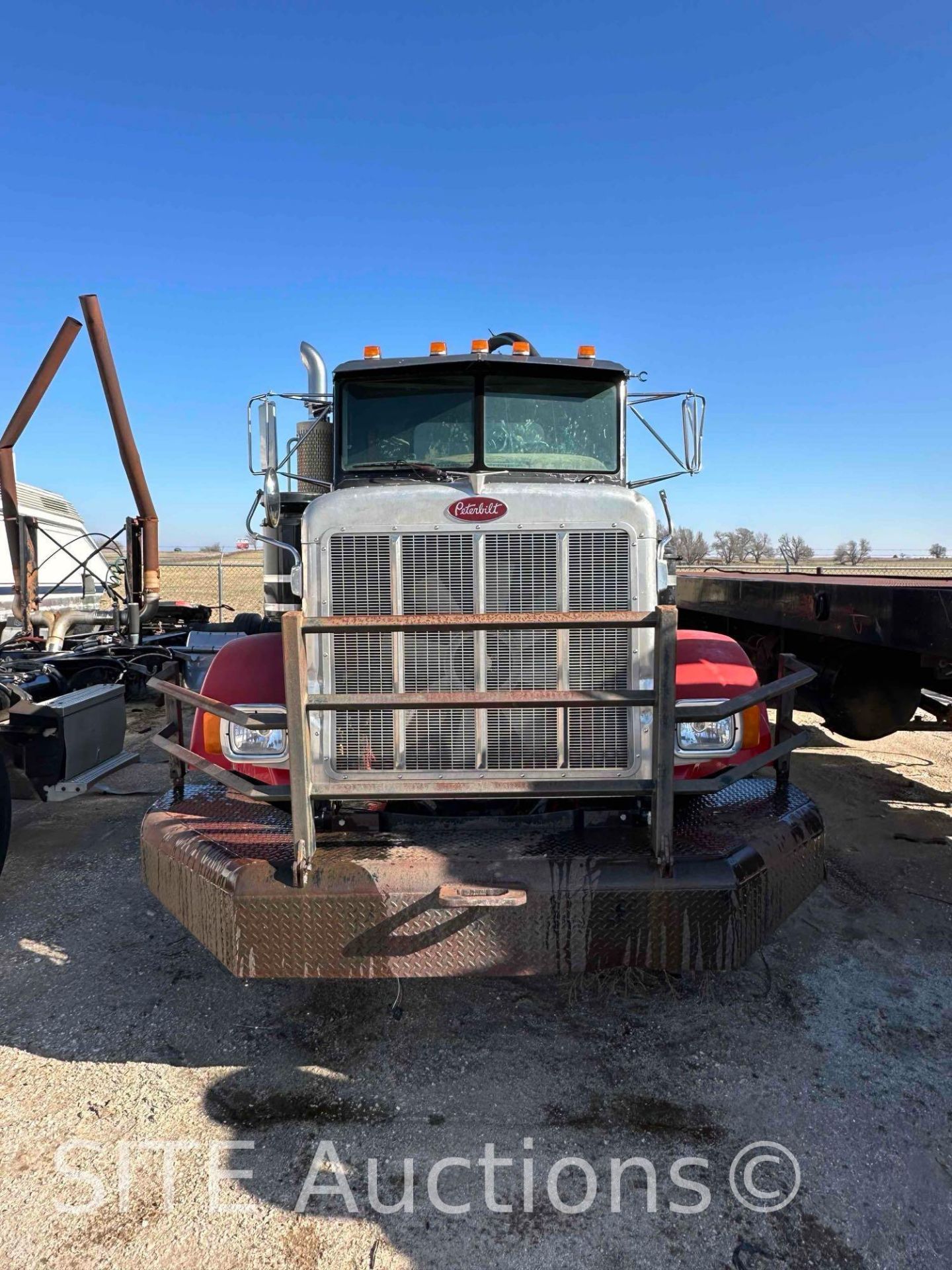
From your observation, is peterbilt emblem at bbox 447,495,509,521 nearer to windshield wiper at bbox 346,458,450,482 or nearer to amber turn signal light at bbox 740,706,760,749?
windshield wiper at bbox 346,458,450,482

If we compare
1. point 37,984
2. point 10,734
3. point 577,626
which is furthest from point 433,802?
point 10,734

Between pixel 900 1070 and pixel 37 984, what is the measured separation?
Answer: 355 cm

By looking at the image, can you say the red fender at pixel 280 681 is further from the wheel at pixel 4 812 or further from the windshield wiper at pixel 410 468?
the wheel at pixel 4 812

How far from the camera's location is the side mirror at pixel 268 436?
433 centimetres

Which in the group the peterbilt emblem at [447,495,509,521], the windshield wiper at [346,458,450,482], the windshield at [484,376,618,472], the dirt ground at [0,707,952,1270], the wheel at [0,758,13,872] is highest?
the windshield at [484,376,618,472]

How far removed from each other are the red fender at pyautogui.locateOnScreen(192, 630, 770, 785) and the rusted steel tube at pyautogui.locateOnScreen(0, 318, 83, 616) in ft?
19.2

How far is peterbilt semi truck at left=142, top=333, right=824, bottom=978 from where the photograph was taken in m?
2.53

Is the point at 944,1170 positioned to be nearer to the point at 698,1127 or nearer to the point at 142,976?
the point at 698,1127

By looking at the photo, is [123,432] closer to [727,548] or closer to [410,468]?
[410,468]

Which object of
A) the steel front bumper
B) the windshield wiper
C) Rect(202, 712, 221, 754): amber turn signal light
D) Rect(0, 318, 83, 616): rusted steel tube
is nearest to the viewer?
the steel front bumper

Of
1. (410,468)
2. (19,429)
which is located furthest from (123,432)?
(410,468)

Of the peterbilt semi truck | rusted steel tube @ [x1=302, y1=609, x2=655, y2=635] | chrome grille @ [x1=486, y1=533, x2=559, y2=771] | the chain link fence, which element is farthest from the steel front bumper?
the chain link fence

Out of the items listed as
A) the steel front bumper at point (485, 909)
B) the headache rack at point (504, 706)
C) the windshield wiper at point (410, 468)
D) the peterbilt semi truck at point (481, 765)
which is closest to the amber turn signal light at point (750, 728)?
the peterbilt semi truck at point (481, 765)

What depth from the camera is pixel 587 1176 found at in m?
2.34
